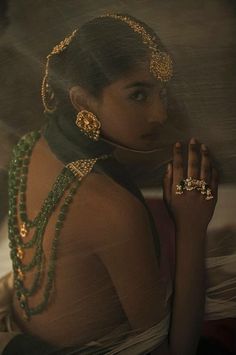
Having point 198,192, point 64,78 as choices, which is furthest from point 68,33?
point 198,192

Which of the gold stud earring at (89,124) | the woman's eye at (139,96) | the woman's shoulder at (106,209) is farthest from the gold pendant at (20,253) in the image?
the woman's eye at (139,96)

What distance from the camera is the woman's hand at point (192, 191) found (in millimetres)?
977

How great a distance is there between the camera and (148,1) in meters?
0.97

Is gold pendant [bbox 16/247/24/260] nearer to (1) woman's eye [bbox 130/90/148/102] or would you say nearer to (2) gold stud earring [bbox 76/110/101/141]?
(2) gold stud earring [bbox 76/110/101/141]

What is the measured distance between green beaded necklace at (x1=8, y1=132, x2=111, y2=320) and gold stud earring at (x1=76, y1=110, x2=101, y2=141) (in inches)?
1.9

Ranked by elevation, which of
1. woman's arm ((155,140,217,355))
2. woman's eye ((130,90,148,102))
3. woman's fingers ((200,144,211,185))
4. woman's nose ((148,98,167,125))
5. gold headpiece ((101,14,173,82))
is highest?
gold headpiece ((101,14,173,82))

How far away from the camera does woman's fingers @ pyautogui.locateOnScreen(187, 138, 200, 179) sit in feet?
3.23

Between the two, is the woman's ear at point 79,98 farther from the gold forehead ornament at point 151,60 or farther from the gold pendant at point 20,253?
the gold pendant at point 20,253

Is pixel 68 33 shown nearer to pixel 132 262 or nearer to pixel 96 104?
pixel 96 104

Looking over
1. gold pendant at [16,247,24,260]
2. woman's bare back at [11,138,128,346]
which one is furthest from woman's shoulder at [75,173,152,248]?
gold pendant at [16,247,24,260]

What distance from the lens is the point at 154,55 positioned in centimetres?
95

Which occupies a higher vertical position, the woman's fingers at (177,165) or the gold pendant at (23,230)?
the woman's fingers at (177,165)

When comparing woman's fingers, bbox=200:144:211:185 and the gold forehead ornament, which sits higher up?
the gold forehead ornament

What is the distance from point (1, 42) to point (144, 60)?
0.25 m
